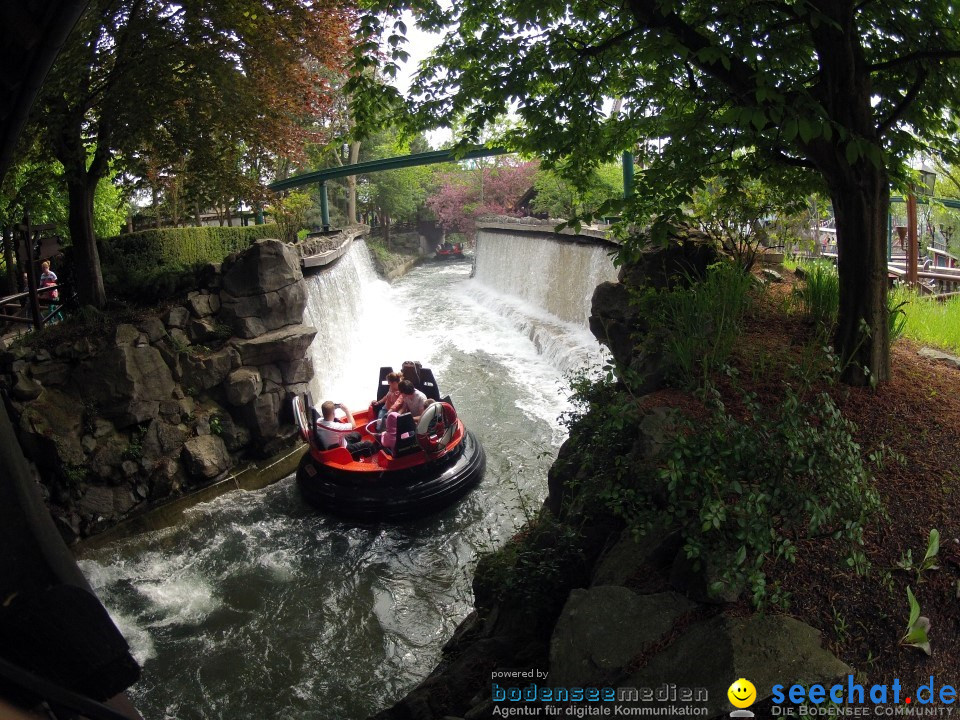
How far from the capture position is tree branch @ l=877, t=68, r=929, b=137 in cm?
393

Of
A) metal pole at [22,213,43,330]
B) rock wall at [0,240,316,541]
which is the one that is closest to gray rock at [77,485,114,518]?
rock wall at [0,240,316,541]

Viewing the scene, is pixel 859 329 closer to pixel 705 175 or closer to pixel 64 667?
pixel 705 175

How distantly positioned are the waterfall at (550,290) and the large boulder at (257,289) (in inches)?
207

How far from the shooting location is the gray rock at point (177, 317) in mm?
9883

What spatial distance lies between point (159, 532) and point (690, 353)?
7095mm

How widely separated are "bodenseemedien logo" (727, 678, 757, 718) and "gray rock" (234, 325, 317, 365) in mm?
8996

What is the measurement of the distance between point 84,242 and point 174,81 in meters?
2.85

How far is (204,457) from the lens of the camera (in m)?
9.29

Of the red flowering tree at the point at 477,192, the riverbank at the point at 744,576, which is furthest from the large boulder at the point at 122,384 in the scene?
the red flowering tree at the point at 477,192

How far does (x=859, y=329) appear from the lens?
4.18 meters

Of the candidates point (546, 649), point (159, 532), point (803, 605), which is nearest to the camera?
point (803, 605)

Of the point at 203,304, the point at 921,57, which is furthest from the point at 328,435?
the point at 921,57

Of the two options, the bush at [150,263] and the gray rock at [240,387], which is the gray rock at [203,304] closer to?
the bush at [150,263]

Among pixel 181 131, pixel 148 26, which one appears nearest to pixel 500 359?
pixel 181 131
